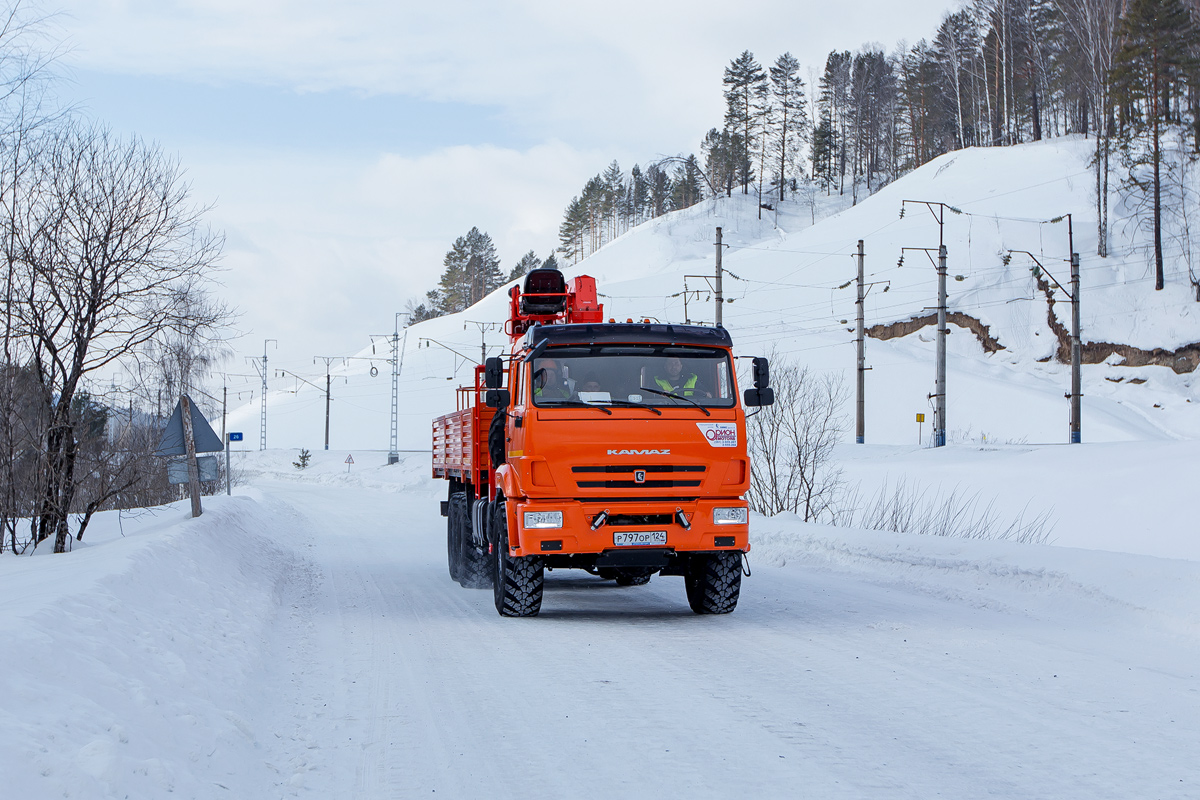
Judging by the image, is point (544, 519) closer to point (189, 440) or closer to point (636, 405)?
point (636, 405)

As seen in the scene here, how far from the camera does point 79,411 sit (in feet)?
47.7

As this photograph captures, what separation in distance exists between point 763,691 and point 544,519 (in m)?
3.35

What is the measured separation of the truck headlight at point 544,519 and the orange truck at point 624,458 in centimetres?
1

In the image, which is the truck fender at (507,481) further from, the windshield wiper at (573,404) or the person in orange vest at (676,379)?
the person in orange vest at (676,379)

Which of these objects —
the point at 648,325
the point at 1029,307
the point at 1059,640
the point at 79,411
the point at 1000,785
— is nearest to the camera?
the point at 1000,785

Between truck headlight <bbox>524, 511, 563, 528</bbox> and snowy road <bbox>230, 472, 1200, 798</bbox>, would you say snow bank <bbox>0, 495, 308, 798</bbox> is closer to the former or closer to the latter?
snowy road <bbox>230, 472, 1200, 798</bbox>

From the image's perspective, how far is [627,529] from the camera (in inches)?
389

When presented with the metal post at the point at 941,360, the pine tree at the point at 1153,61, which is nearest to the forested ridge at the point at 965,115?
the pine tree at the point at 1153,61

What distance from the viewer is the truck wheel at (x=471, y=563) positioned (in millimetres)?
13320

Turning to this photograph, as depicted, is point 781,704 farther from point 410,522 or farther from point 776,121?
point 776,121

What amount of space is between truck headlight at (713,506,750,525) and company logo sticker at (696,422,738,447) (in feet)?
2.15

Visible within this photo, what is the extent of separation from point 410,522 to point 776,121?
112 m

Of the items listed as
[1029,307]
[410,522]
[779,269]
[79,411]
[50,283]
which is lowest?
[410,522]

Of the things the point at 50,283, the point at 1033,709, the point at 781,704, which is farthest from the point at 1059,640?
the point at 50,283
